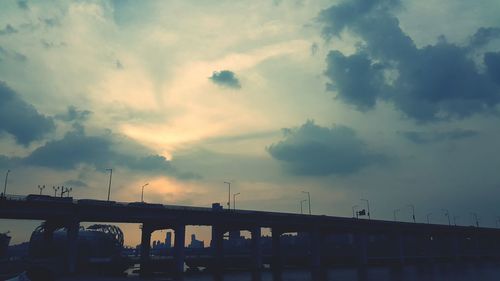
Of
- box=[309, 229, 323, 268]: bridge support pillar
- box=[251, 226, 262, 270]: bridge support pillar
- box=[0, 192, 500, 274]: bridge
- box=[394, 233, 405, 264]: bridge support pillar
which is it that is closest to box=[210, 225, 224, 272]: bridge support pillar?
box=[0, 192, 500, 274]: bridge

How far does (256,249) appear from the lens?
4237 inches

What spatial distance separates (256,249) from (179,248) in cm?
2448

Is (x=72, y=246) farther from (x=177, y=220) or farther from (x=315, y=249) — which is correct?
(x=315, y=249)

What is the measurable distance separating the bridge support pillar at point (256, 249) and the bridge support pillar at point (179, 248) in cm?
2244

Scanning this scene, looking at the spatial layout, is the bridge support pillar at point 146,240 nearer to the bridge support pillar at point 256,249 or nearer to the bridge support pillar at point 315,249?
the bridge support pillar at point 256,249

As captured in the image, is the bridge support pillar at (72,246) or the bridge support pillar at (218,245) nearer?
the bridge support pillar at (72,246)

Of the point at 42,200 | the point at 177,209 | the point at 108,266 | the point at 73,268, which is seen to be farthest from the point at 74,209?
the point at 108,266

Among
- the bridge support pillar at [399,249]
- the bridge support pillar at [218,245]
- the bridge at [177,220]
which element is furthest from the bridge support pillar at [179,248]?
the bridge support pillar at [399,249]

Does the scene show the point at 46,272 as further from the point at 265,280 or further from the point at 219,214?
the point at 219,214

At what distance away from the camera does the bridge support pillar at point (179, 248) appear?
91562 mm

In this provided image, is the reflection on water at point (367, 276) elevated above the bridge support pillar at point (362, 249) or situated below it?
below

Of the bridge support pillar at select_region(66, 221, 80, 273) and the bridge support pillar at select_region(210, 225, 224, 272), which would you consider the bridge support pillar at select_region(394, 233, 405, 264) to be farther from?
the bridge support pillar at select_region(66, 221, 80, 273)

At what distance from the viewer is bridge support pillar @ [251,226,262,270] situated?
105375mm

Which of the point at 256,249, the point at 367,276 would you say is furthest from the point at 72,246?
the point at 367,276
